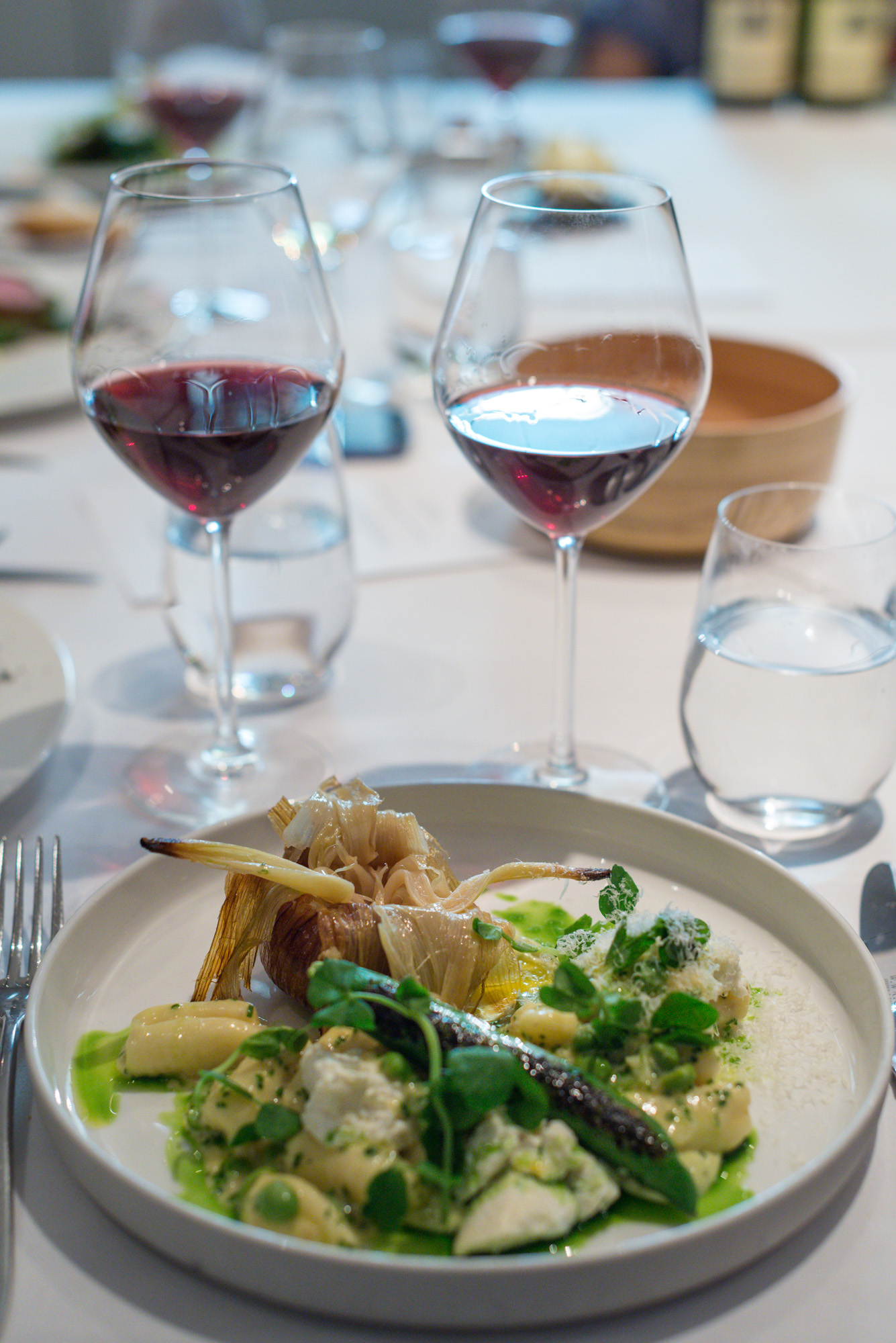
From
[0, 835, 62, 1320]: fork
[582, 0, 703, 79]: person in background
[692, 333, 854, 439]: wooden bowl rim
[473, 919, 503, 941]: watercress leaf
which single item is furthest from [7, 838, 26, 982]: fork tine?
[582, 0, 703, 79]: person in background

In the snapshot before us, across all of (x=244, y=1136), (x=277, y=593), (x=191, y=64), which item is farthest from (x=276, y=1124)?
(x=191, y=64)

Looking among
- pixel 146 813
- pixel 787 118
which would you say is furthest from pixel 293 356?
pixel 787 118

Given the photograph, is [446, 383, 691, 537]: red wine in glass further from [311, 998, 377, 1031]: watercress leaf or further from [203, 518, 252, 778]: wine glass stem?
[311, 998, 377, 1031]: watercress leaf

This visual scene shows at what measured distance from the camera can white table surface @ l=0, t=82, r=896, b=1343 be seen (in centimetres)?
56

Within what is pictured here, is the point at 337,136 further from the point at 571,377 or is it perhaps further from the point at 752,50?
the point at 752,50

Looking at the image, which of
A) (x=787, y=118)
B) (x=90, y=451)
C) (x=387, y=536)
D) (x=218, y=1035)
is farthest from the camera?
(x=787, y=118)

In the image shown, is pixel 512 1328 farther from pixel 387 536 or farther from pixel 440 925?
pixel 387 536

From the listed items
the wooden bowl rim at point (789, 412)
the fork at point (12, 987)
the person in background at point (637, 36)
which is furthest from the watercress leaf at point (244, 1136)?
the person in background at point (637, 36)

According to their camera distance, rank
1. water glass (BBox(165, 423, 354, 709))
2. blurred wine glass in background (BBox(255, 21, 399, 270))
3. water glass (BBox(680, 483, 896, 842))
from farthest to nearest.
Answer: blurred wine glass in background (BBox(255, 21, 399, 270)) < water glass (BBox(165, 423, 354, 709)) < water glass (BBox(680, 483, 896, 842))

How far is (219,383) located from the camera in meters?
0.96

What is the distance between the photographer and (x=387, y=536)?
1460mm

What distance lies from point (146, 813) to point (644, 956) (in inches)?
17.9

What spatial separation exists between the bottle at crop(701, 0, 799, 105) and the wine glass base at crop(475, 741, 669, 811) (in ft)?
8.61

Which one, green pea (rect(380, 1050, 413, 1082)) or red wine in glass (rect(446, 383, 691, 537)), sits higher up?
red wine in glass (rect(446, 383, 691, 537))
